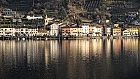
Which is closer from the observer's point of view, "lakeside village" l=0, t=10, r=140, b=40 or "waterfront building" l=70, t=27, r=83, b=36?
"lakeside village" l=0, t=10, r=140, b=40

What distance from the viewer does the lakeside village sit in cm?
5200

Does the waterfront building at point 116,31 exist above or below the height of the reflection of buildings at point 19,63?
above

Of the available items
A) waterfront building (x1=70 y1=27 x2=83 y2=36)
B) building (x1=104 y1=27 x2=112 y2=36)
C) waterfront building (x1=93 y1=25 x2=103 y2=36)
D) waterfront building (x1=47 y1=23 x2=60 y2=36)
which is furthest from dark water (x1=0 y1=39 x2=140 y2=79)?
building (x1=104 y1=27 x2=112 y2=36)

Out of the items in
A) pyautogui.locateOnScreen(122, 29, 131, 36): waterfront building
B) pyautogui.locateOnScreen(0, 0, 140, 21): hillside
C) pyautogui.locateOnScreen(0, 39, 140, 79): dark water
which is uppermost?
pyautogui.locateOnScreen(0, 0, 140, 21): hillside

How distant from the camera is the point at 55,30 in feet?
176

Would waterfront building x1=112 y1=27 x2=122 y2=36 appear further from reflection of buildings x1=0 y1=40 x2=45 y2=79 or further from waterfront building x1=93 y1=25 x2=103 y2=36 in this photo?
reflection of buildings x1=0 y1=40 x2=45 y2=79

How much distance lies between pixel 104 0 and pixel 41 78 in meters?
50.1

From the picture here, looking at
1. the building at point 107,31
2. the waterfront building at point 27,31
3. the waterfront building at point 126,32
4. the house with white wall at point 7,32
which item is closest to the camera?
the house with white wall at point 7,32

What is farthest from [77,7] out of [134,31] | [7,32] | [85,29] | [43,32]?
[7,32]

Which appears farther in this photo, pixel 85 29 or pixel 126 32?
pixel 126 32

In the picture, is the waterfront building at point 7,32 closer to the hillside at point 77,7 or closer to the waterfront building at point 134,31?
the hillside at point 77,7

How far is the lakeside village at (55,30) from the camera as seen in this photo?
5200cm

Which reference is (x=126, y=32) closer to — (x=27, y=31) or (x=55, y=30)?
(x=55, y=30)

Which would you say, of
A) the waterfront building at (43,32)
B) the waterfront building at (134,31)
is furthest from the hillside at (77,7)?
the waterfront building at (43,32)
